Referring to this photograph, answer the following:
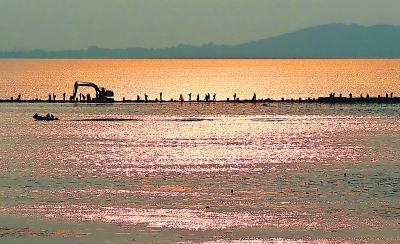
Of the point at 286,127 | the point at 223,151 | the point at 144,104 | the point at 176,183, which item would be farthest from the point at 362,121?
the point at 176,183

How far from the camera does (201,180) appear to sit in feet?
150

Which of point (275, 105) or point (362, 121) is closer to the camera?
point (362, 121)

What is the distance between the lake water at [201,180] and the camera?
32938 mm

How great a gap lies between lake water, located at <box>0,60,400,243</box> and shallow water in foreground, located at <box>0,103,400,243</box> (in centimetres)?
8

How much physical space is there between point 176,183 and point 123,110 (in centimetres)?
5973

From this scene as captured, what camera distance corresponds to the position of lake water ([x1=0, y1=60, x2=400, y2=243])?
3294 centimetres

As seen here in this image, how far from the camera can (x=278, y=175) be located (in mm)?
47625

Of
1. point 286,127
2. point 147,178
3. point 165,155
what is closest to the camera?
point 147,178

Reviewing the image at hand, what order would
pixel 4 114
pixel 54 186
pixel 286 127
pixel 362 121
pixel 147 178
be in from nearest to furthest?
pixel 54 186 → pixel 147 178 → pixel 286 127 → pixel 362 121 → pixel 4 114

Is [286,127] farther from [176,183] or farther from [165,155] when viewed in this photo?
[176,183]

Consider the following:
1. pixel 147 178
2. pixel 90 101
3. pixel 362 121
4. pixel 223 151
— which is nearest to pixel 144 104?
pixel 90 101

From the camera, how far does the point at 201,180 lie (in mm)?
45719

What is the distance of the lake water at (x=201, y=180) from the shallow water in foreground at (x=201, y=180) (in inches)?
3.2

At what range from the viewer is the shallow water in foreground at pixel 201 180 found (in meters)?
33.0
